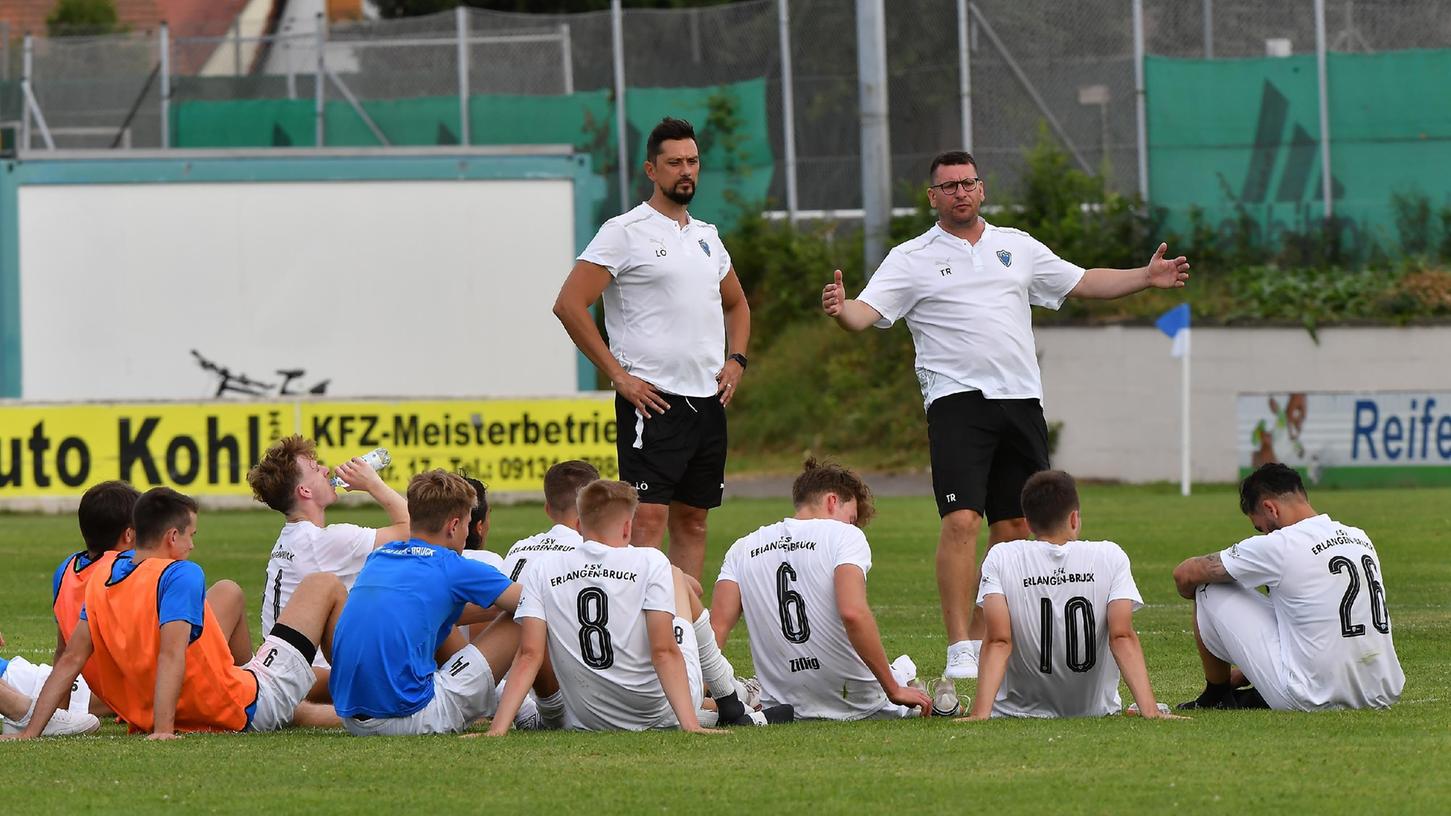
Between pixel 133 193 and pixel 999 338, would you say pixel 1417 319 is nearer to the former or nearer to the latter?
pixel 133 193

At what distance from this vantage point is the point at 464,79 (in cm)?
2933

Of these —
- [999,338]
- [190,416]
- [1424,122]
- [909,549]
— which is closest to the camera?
[999,338]

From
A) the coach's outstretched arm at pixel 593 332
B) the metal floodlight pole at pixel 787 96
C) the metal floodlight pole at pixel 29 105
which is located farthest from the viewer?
the metal floodlight pole at pixel 787 96

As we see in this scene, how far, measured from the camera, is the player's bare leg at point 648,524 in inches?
348


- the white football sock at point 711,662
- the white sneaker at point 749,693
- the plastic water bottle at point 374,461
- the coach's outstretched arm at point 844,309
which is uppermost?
the coach's outstretched arm at point 844,309

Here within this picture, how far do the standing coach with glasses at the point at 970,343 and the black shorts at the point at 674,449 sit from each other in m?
0.75

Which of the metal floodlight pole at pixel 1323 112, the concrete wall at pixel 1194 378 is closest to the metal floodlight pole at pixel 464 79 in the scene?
the concrete wall at pixel 1194 378

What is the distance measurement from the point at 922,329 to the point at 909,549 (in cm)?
700

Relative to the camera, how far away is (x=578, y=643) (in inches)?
291

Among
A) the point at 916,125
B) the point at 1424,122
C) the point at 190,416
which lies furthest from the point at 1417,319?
the point at 190,416

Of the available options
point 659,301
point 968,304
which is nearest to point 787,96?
point 968,304

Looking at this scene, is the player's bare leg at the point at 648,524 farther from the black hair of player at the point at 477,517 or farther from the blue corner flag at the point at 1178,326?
the blue corner flag at the point at 1178,326

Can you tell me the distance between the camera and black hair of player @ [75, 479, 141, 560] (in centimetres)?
795

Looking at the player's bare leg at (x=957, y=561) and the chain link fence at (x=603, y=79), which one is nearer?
the player's bare leg at (x=957, y=561)
